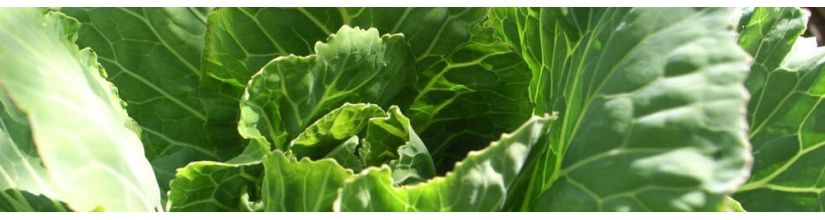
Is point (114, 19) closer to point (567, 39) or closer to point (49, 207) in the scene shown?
point (49, 207)

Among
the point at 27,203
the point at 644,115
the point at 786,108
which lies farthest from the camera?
the point at 786,108

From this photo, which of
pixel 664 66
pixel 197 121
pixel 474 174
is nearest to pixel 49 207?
pixel 197 121

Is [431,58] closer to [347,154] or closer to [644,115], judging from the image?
[347,154]

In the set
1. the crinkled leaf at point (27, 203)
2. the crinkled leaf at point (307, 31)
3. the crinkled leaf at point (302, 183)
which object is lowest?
the crinkled leaf at point (302, 183)

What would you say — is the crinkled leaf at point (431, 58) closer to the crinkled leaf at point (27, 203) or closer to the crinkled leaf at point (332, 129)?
the crinkled leaf at point (332, 129)

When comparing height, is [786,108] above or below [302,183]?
below

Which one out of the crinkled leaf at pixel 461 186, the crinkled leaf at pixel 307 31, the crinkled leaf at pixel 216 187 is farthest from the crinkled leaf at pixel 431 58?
the crinkled leaf at pixel 461 186

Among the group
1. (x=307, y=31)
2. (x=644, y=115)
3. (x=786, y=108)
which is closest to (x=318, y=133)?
(x=307, y=31)
